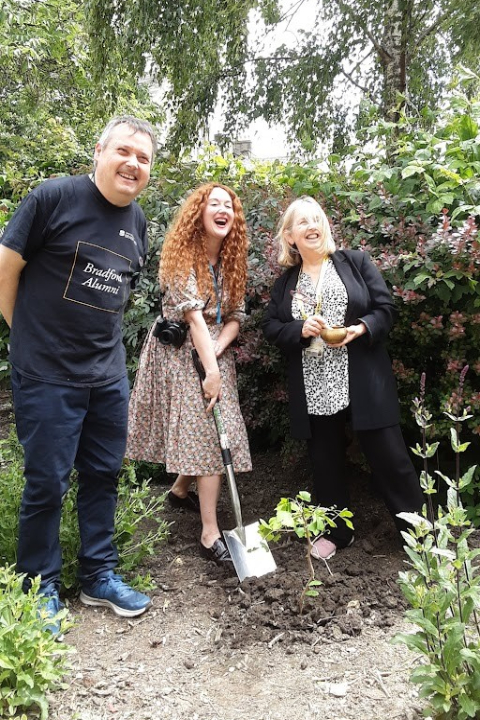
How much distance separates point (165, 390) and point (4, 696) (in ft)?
5.45

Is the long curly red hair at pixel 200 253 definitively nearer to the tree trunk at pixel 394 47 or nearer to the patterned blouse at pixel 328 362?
the patterned blouse at pixel 328 362

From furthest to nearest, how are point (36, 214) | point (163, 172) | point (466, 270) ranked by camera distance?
point (163, 172) < point (466, 270) < point (36, 214)

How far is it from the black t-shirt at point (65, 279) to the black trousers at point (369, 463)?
3.80ft

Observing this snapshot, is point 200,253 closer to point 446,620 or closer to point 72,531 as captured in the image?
point 72,531

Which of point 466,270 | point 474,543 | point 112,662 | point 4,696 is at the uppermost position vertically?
point 466,270

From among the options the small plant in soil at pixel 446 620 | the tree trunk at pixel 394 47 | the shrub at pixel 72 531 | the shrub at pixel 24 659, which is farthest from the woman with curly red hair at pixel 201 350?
the tree trunk at pixel 394 47

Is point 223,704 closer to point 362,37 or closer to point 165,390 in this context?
point 165,390

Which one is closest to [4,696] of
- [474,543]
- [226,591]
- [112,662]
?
[112,662]

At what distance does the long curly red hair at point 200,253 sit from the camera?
3.21m

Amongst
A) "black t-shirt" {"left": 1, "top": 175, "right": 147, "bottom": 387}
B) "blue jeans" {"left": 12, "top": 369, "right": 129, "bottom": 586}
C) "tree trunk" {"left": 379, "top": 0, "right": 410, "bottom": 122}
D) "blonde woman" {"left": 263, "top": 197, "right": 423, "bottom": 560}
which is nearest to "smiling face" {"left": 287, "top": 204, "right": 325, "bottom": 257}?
"blonde woman" {"left": 263, "top": 197, "right": 423, "bottom": 560}

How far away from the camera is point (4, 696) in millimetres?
1994

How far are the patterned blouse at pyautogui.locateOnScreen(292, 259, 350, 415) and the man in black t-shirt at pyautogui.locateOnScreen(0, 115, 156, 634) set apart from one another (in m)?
0.91

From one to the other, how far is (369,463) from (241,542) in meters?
0.72

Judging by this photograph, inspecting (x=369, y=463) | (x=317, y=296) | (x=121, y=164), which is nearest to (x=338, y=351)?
(x=317, y=296)
